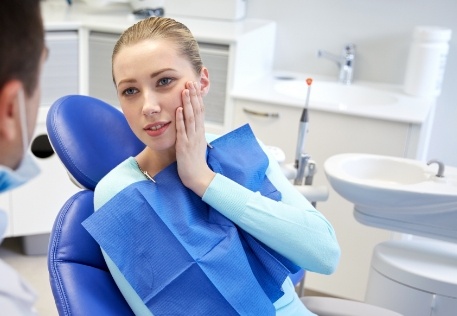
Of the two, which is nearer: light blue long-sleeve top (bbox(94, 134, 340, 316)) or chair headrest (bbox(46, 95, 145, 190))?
light blue long-sleeve top (bbox(94, 134, 340, 316))

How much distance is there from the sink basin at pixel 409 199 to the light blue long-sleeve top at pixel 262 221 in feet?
1.24

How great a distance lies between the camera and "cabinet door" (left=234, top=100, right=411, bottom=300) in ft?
7.49

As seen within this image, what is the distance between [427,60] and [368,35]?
332 millimetres

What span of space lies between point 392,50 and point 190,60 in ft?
5.28

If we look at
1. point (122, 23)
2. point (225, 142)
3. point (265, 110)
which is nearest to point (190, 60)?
point (225, 142)

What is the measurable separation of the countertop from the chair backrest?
948 mm

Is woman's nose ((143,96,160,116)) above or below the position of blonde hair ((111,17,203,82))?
below

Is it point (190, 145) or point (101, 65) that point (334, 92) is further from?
point (190, 145)

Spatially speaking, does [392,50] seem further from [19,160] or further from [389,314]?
[19,160]

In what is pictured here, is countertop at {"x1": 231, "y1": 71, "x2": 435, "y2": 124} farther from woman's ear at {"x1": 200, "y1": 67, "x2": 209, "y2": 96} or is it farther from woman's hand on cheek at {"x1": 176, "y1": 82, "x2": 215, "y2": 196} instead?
woman's hand on cheek at {"x1": 176, "y1": 82, "x2": 215, "y2": 196}

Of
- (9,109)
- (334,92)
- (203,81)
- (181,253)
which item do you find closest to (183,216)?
(181,253)

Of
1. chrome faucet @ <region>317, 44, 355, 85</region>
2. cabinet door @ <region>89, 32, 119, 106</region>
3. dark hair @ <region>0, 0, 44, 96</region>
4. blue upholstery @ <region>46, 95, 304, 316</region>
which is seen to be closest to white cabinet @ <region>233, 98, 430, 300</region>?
chrome faucet @ <region>317, 44, 355, 85</region>

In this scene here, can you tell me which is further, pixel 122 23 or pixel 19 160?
pixel 122 23

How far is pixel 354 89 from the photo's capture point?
2668 mm
